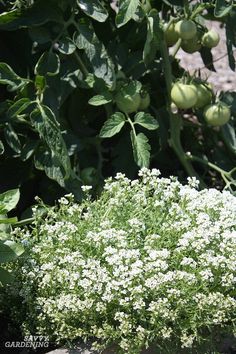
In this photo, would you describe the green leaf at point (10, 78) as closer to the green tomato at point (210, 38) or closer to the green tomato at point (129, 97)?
the green tomato at point (129, 97)

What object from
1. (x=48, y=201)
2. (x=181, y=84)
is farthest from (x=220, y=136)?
(x=48, y=201)

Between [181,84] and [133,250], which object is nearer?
[133,250]

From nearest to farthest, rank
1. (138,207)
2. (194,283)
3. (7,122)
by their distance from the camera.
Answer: (194,283) → (138,207) → (7,122)

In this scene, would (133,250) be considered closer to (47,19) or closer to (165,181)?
(165,181)

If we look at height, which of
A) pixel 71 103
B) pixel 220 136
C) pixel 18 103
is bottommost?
pixel 220 136

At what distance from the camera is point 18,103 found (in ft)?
7.75

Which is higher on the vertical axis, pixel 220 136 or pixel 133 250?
pixel 133 250

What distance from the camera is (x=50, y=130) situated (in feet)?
7.67

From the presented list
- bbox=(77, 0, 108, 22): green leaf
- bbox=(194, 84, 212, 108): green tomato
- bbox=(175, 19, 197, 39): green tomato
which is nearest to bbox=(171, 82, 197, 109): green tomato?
bbox=(194, 84, 212, 108): green tomato

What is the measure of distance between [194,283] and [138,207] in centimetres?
30

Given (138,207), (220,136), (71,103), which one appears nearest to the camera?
(138,207)

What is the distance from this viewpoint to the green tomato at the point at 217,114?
8.96 ft

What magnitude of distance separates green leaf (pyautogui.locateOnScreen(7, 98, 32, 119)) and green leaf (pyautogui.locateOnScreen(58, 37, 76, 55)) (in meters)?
0.21

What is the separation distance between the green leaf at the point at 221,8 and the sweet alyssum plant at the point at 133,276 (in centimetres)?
64
